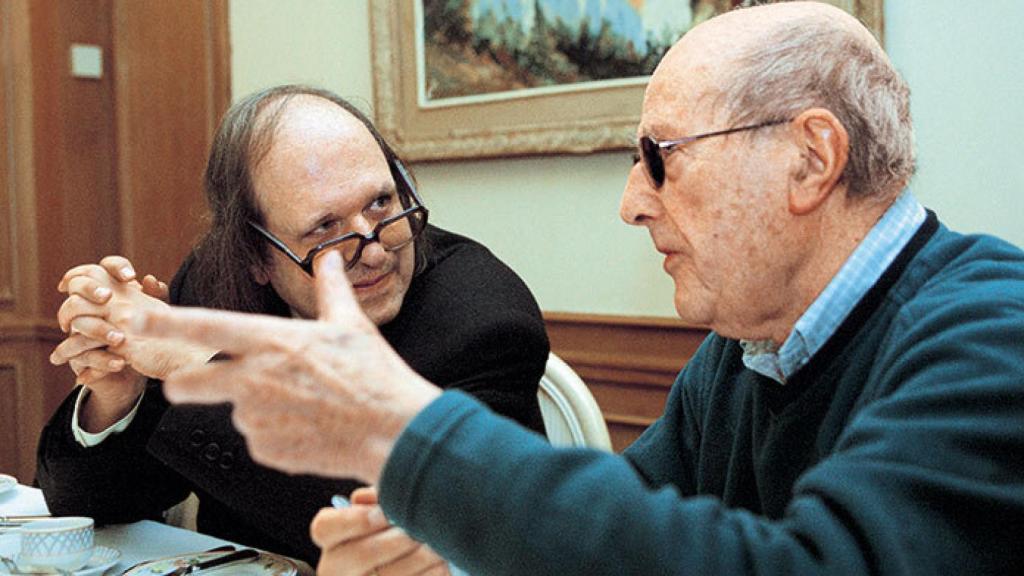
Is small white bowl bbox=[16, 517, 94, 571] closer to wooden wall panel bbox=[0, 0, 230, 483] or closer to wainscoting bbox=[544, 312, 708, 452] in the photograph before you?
wainscoting bbox=[544, 312, 708, 452]

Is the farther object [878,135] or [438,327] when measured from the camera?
[438,327]

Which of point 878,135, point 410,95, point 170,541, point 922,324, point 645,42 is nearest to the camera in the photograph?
point 922,324

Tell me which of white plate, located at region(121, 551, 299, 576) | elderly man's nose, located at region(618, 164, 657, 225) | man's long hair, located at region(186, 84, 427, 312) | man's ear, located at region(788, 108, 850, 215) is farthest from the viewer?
man's long hair, located at region(186, 84, 427, 312)

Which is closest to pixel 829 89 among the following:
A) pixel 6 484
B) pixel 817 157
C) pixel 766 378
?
pixel 817 157

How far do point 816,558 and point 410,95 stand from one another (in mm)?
2982

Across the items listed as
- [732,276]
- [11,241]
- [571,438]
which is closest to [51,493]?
[571,438]

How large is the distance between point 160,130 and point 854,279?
13.6ft

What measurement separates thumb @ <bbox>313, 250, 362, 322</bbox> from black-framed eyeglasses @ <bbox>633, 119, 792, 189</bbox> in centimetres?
42

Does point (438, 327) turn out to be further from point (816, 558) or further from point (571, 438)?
point (816, 558)

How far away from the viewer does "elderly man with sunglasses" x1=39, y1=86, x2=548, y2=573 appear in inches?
71.6

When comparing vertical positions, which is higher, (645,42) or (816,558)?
(645,42)

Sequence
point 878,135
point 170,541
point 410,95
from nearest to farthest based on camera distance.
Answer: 1. point 878,135
2. point 170,541
3. point 410,95

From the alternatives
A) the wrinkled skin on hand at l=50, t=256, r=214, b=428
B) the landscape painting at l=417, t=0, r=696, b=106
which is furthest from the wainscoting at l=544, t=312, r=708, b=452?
the wrinkled skin on hand at l=50, t=256, r=214, b=428

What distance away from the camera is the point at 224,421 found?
1.75 m
